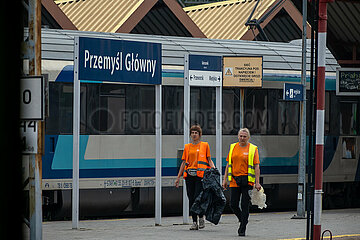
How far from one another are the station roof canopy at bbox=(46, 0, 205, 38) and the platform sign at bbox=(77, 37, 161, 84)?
14.5 metres

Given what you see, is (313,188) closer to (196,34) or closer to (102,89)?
(102,89)

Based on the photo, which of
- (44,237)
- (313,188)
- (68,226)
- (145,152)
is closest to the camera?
(313,188)

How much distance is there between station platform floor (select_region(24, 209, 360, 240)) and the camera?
10430 millimetres

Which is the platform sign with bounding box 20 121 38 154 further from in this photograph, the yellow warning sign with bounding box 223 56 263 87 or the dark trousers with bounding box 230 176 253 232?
the yellow warning sign with bounding box 223 56 263 87

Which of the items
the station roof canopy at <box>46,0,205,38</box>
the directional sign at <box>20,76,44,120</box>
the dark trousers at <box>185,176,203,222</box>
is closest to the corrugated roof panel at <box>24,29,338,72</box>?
the dark trousers at <box>185,176,203,222</box>

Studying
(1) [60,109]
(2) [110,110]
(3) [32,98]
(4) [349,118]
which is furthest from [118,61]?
(4) [349,118]

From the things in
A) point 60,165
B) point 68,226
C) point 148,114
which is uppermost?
point 148,114

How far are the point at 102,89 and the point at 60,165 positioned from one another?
5.60ft

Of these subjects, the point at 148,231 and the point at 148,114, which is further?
the point at 148,114

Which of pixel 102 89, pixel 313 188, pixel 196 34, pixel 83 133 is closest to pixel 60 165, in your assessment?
pixel 83 133

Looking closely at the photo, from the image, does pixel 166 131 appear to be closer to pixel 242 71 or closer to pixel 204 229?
pixel 242 71

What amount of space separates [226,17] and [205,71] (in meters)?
18.3

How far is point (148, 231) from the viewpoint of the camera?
11.2 meters

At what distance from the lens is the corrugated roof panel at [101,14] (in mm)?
27156
